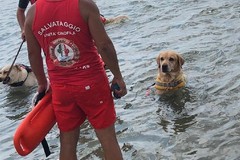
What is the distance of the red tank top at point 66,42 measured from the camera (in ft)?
11.0

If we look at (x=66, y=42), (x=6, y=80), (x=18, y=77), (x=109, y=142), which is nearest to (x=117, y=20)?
(x=18, y=77)

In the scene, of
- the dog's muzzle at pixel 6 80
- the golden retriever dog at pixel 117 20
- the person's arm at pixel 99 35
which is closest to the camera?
the person's arm at pixel 99 35

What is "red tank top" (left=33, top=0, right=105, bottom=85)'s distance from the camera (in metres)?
3.34

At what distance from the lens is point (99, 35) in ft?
11.1

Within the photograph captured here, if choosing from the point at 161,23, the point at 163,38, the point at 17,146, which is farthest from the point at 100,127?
the point at 161,23

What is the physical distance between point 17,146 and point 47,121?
1.19 feet

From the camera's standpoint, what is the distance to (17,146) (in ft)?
12.2

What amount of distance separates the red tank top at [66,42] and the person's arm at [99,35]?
5 centimetres

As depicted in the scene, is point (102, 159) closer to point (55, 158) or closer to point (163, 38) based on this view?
point (55, 158)

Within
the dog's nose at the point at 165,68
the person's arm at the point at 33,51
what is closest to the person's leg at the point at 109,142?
the person's arm at the point at 33,51

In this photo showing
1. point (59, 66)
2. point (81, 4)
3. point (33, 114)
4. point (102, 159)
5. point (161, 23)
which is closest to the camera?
point (81, 4)

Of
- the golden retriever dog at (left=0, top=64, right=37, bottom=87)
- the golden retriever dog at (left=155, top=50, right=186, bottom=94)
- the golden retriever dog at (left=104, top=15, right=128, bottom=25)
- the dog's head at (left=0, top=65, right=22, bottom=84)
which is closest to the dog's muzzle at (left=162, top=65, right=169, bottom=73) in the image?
the golden retriever dog at (left=155, top=50, right=186, bottom=94)

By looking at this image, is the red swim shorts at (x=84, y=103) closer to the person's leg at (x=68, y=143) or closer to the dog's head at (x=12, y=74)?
the person's leg at (x=68, y=143)

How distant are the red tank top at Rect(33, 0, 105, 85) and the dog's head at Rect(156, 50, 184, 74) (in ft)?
11.1
